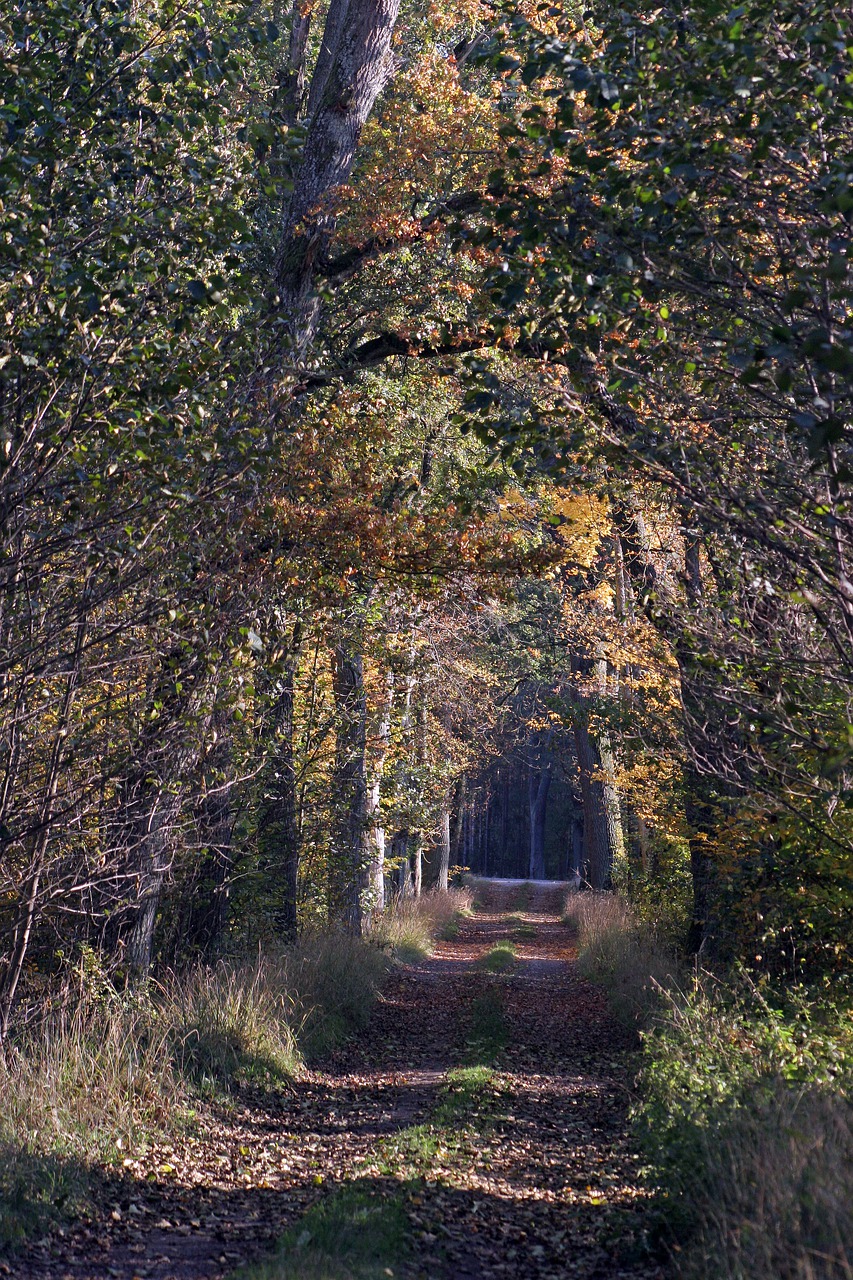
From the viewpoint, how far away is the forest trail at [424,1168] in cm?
588

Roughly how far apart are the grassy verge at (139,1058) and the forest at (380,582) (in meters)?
0.04

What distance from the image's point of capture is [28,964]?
9.73 m

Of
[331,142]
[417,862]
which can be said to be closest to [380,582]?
[331,142]

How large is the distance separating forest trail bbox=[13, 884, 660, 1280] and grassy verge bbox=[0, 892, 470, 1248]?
0.74ft

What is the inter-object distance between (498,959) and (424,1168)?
44.0 ft

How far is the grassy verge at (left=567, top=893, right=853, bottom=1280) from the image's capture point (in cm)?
443

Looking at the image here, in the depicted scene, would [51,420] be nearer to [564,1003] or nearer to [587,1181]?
[587,1181]

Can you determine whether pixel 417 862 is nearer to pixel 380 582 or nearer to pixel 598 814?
pixel 598 814

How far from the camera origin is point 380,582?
36.4ft

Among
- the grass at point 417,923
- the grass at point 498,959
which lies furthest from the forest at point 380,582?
the grass at point 417,923

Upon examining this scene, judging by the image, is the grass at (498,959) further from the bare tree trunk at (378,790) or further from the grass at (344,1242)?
the grass at (344,1242)

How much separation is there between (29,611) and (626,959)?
11.1m

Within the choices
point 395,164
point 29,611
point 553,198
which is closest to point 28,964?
point 29,611

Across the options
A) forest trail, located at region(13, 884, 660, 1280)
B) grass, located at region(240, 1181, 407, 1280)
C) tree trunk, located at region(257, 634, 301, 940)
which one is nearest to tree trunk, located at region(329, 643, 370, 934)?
tree trunk, located at region(257, 634, 301, 940)
